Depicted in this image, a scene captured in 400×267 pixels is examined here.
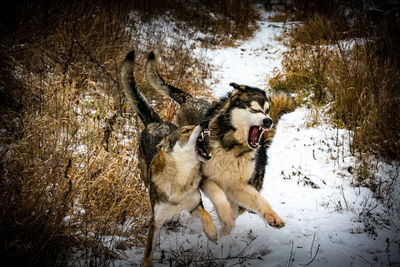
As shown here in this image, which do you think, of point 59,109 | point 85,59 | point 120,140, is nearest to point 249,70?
point 85,59

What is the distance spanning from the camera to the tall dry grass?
1935 millimetres

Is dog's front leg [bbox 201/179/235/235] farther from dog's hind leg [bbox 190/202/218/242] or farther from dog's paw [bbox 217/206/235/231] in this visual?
dog's hind leg [bbox 190/202/218/242]

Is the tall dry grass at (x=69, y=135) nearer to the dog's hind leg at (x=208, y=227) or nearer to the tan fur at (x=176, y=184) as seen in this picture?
the tan fur at (x=176, y=184)

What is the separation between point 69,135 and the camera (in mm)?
3494

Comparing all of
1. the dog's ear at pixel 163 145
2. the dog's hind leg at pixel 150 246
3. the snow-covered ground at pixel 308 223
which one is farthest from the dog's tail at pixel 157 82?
the dog's hind leg at pixel 150 246

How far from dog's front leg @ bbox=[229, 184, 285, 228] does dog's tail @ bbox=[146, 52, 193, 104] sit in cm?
180

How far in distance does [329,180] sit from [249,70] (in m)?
5.48

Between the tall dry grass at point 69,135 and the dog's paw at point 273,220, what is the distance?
1335 millimetres

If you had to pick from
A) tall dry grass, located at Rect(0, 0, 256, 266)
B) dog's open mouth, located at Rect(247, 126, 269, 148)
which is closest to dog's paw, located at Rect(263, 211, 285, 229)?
dog's open mouth, located at Rect(247, 126, 269, 148)

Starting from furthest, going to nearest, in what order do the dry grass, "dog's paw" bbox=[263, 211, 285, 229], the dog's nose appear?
1. the dry grass
2. the dog's nose
3. "dog's paw" bbox=[263, 211, 285, 229]

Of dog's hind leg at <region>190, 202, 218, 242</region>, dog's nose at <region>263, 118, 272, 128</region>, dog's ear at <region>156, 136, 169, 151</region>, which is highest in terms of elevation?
dog's nose at <region>263, 118, 272, 128</region>

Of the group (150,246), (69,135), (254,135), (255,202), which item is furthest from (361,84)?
(69,135)

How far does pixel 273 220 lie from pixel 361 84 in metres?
4.03

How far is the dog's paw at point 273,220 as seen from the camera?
2223 mm
